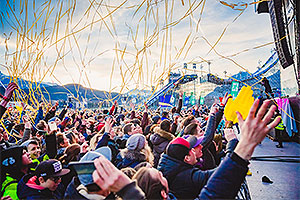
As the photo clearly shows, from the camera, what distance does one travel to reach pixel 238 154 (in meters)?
1.39

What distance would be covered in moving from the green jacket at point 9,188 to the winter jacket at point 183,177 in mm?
1717

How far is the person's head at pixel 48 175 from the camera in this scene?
2381mm

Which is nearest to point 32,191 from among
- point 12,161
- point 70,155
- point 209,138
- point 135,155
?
point 12,161

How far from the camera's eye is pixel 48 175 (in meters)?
2.41

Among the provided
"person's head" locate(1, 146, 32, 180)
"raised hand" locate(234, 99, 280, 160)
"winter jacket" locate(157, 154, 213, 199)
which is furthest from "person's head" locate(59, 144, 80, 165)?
"raised hand" locate(234, 99, 280, 160)

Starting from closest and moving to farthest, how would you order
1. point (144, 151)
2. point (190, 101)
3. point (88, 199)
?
point (88, 199)
point (144, 151)
point (190, 101)

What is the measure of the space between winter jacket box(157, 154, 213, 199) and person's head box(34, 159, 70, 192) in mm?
1155

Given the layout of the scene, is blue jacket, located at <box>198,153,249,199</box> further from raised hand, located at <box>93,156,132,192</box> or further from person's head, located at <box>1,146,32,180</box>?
person's head, located at <box>1,146,32,180</box>

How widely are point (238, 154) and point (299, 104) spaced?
9.19m

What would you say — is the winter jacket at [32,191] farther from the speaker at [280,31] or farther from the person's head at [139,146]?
the speaker at [280,31]

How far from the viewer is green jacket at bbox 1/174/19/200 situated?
255 centimetres

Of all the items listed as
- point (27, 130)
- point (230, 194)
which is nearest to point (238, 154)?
point (230, 194)

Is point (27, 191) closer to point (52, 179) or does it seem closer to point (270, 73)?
point (52, 179)

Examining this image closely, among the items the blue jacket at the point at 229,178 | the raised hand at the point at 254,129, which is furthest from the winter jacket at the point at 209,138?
the raised hand at the point at 254,129
